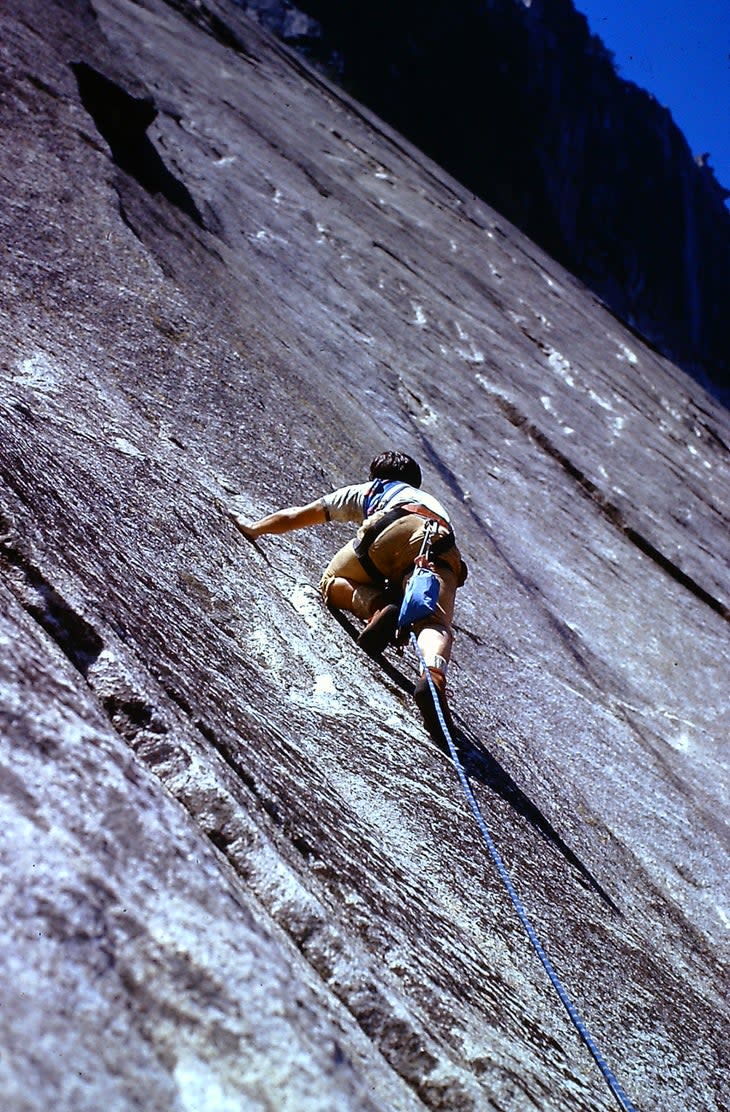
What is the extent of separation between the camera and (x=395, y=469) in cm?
397

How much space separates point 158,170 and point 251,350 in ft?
8.48

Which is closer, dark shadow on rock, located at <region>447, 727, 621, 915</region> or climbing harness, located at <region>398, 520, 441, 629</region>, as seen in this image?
dark shadow on rock, located at <region>447, 727, 621, 915</region>

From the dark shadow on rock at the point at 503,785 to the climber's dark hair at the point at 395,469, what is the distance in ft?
2.83

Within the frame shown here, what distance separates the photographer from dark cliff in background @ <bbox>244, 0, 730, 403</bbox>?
73.5 ft

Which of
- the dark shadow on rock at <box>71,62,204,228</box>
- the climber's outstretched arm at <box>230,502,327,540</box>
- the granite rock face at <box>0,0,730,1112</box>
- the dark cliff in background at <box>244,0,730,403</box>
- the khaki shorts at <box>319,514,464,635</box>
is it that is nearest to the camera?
the granite rock face at <box>0,0,730,1112</box>

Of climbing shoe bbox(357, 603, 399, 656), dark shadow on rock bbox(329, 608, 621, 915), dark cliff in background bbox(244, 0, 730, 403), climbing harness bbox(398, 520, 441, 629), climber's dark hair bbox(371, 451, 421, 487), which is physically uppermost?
dark cliff in background bbox(244, 0, 730, 403)

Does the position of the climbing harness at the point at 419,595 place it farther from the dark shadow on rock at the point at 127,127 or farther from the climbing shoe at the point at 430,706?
the dark shadow on rock at the point at 127,127

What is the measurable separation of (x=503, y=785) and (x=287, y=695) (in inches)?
36.0

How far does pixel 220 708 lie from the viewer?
7.35 feet

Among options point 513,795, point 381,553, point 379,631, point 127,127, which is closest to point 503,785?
point 513,795

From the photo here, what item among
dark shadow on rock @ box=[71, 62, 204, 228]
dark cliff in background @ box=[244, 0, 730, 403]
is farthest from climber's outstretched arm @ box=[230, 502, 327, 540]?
dark cliff in background @ box=[244, 0, 730, 403]

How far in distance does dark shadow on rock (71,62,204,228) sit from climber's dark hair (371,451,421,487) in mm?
3776

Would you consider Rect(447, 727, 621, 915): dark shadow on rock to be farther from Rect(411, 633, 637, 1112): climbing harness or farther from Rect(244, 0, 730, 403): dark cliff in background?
Rect(244, 0, 730, 403): dark cliff in background

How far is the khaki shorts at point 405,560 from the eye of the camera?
360 cm
